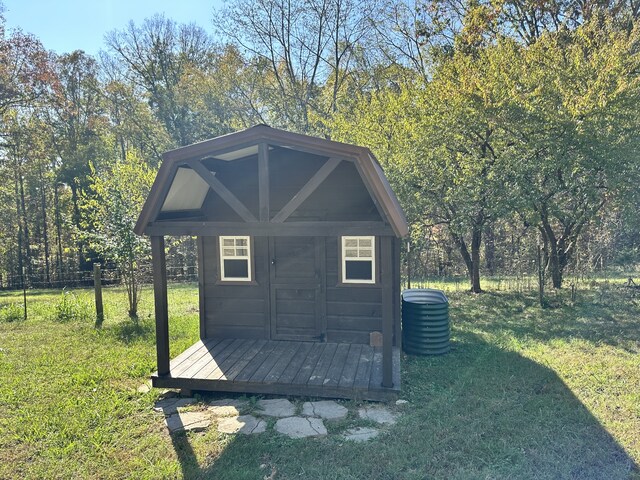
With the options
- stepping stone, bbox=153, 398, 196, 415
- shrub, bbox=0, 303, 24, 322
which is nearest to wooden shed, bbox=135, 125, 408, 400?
stepping stone, bbox=153, 398, 196, 415

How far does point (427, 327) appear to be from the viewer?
20.1ft

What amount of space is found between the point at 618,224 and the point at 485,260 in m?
4.80

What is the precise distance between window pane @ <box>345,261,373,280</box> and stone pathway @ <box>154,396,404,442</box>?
6.53 ft

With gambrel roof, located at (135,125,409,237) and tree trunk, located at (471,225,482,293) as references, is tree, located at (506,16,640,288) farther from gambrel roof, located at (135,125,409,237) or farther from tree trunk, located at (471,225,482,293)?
gambrel roof, located at (135,125,409,237)

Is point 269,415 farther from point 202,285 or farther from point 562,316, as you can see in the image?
point 562,316

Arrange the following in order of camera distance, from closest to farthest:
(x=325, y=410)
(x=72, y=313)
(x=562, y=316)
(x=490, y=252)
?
(x=325, y=410)
(x=562, y=316)
(x=72, y=313)
(x=490, y=252)

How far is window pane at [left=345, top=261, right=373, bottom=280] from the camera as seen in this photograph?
6.25 m

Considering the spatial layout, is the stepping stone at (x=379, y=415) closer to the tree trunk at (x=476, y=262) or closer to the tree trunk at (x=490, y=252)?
the tree trunk at (x=476, y=262)

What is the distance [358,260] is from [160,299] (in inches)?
108

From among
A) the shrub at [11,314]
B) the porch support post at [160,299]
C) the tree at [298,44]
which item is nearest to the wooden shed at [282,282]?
the porch support post at [160,299]

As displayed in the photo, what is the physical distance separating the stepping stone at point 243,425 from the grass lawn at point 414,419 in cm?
13

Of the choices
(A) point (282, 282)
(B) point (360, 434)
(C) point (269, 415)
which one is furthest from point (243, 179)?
(B) point (360, 434)

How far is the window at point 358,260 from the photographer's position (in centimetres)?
624

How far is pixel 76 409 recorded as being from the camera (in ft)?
15.3
